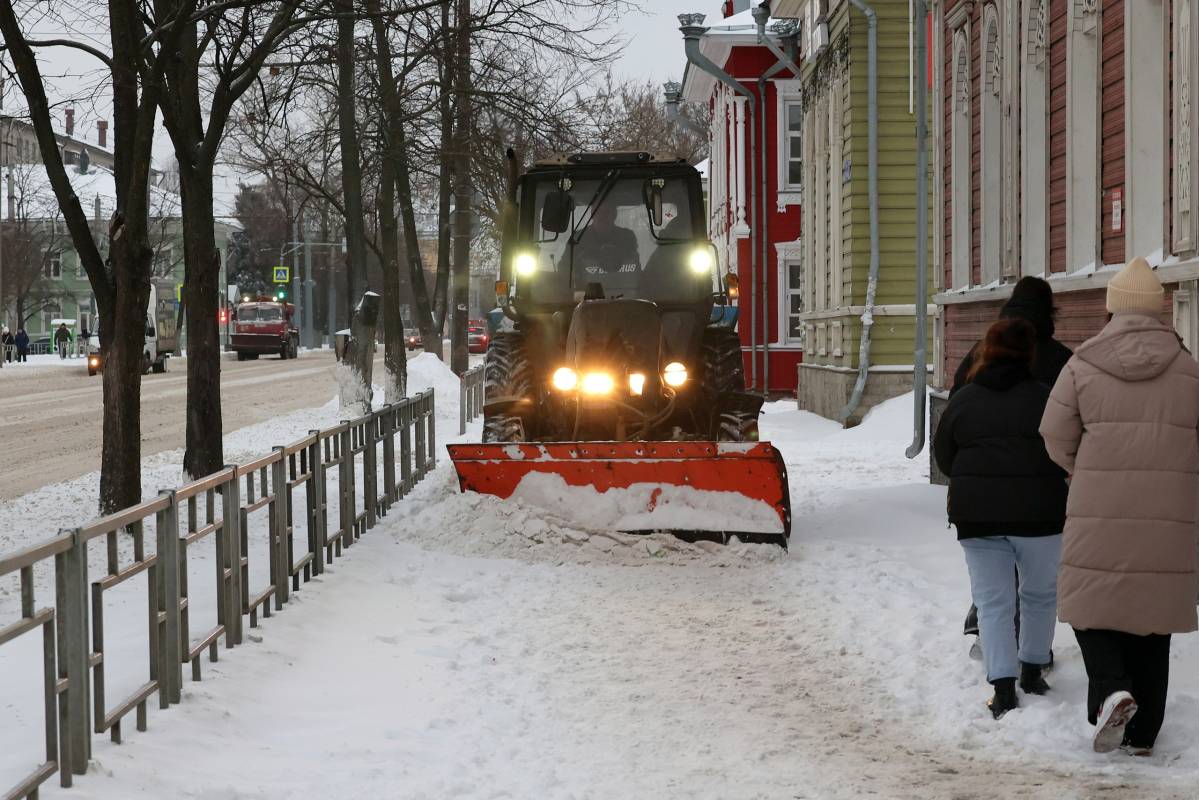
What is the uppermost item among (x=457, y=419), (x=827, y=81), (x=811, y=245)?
(x=827, y=81)

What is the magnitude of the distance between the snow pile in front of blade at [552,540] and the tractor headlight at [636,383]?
120 cm

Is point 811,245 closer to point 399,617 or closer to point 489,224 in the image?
point 489,224

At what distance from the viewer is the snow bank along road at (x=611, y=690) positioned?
5277mm

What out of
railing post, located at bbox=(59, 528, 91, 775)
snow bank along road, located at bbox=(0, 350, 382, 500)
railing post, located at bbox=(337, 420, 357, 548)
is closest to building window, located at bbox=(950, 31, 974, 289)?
railing post, located at bbox=(337, 420, 357, 548)

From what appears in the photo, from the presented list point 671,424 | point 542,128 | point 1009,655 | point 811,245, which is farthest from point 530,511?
point 811,245

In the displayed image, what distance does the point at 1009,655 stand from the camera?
19.7ft

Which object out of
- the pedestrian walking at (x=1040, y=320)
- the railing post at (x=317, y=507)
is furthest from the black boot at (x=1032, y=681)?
the railing post at (x=317, y=507)

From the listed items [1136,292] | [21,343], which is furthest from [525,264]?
[21,343]

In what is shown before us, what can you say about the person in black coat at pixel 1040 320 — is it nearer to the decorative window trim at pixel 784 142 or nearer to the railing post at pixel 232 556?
the railing post at pixel 232 556

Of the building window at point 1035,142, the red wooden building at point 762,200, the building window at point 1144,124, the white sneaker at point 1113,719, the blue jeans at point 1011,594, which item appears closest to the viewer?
the white sneaker at point 1113,719

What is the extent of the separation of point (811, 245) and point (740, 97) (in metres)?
6.75

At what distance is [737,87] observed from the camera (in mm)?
31094

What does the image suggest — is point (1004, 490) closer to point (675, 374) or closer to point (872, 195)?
point (675, 374)

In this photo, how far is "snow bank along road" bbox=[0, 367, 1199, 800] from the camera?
5.28 metres
